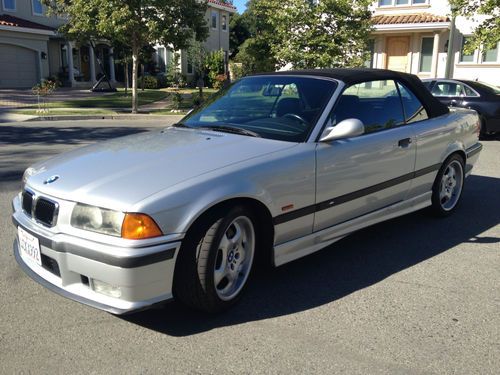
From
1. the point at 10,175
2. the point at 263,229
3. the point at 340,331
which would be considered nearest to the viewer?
the point at 340,331

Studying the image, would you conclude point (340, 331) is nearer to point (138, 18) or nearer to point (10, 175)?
point (10, 175)

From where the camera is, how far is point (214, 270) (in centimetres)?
322

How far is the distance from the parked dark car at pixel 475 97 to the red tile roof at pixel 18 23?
76.2 ft

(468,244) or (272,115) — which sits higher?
(272,115)

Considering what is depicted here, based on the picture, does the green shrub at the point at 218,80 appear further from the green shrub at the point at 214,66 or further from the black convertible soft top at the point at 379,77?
the black convertible soft top at the point at 379,77

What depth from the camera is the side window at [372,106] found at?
422 cm

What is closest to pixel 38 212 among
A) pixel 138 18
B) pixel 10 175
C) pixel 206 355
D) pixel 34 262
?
pixel 34 262

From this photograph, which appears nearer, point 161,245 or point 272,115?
point 161,245

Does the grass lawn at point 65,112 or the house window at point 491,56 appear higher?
the house window at point 491,56

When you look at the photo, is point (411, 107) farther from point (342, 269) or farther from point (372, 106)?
point (342, 269)

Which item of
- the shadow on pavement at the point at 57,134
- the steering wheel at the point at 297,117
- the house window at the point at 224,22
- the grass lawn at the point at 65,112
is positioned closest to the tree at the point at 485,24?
the shadow on pavement at the point at 57,134

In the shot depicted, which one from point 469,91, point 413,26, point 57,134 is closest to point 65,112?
point 57,134

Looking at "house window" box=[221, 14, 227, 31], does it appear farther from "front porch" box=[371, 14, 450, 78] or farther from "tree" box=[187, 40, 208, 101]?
"front porch" box=[371, 14, 450, 78]

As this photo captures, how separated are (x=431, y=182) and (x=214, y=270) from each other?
291 centimetres
